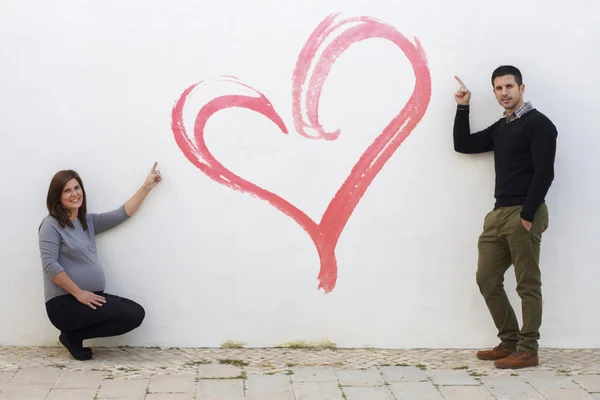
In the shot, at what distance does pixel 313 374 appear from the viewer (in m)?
4.32

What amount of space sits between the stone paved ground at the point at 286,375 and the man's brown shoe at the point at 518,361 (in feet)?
0.16

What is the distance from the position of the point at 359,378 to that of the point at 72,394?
1495 millimetres

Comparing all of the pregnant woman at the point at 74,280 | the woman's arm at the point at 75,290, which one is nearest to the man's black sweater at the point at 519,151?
the pregnant woman at the point at 74,280

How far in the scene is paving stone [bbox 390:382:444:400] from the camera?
13.0 feet

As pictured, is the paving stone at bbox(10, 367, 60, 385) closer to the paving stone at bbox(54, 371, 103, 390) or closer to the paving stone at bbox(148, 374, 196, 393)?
the paving stone at bbox(54, 371, 103, 390)

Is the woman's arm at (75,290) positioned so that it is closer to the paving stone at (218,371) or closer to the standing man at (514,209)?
the paving stone at (218,371)

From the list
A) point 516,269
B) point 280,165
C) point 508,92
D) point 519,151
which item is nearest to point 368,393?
point 516,269

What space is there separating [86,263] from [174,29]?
147 centimetres

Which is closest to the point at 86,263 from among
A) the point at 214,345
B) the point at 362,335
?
the point at 214,345

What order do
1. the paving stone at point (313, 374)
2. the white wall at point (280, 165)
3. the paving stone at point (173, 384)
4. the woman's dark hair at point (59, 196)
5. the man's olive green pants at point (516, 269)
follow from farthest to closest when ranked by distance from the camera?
the white wall at point (280, 165) < the woman's dark hair at point (59, 196) < the man's olive green pants at point (516, 269) < the paving stone at point (313, 374) < the paving stone at point (173, 384)

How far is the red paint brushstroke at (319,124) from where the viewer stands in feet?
15.4

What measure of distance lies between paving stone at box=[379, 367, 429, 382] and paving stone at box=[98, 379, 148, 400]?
1.30 m

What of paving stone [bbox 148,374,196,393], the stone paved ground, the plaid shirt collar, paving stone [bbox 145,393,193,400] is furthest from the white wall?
paving stone [bbox 145,393,193,400]

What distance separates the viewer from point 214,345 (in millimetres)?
4832
